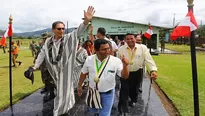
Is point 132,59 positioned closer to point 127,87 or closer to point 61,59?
point 127,87

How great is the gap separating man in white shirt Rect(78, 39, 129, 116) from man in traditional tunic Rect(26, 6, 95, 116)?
0.93m

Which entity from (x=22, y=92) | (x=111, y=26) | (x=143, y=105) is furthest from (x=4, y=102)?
(x=111, y=26)

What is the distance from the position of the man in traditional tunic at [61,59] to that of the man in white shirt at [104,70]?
0.93 meters

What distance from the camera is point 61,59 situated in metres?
4.38

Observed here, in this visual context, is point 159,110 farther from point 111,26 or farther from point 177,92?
point 111,26

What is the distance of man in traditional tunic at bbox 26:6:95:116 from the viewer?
4355 mm

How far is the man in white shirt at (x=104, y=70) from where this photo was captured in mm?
3424

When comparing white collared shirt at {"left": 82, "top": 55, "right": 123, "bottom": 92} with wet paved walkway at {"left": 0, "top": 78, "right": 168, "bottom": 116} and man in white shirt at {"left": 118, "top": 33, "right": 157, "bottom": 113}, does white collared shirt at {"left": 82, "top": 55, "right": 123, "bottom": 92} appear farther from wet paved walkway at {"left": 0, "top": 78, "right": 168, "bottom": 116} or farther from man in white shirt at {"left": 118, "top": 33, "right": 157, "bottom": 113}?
wet paved walkway at {"left": 0, "top": 78, "right": 168, "bottom": 116}

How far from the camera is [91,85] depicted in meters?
3.53

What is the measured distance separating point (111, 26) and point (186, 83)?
1884 centimetres

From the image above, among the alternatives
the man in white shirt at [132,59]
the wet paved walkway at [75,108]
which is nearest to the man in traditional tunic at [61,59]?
the wet paved walkway at [75,108]

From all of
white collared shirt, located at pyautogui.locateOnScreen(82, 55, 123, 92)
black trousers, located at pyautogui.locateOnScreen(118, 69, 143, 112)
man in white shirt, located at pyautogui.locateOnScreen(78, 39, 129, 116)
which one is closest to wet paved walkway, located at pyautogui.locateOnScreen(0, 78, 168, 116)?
black trousers, located at pyautogui.locateOnScreen(118, 69, 143, 112)

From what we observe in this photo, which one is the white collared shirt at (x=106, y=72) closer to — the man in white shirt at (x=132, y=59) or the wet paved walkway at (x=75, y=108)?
the man in white shirt at (x=132, y=59)

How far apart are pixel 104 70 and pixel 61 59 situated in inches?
49.1
